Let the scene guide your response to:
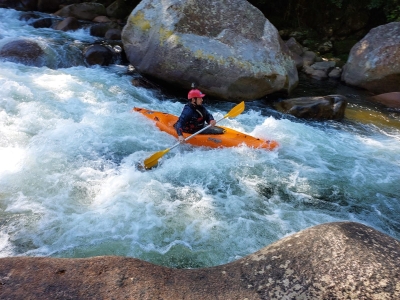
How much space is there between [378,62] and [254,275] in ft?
24.2

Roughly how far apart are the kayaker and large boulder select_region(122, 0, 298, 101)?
171cm

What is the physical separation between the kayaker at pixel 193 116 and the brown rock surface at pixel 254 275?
9.88 ft

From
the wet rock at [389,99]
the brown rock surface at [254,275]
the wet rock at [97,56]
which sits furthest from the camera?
the wet rock at [97,56]

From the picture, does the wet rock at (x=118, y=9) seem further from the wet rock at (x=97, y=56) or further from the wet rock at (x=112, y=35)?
the wet rock at (x=97, y=56)

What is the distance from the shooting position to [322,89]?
7.98m

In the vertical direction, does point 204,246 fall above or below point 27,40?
above

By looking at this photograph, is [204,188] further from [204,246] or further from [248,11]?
[248,11]

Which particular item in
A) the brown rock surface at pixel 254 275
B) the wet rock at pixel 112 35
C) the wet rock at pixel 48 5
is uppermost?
the brown rock surface at pixel 254 275

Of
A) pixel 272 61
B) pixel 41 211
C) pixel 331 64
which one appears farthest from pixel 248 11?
pixel 41 211

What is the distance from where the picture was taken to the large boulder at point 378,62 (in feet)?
24.5

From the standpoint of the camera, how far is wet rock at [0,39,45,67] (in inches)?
273

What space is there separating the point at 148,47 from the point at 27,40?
2774 mm

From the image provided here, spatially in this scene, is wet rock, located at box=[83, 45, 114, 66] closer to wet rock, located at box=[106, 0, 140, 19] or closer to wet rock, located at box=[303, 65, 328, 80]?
wet rock, located at box=[106, 0, 140, 19]

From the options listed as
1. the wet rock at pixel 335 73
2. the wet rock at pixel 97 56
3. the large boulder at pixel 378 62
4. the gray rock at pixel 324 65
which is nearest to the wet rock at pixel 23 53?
the wet rock at pixel 97 56
